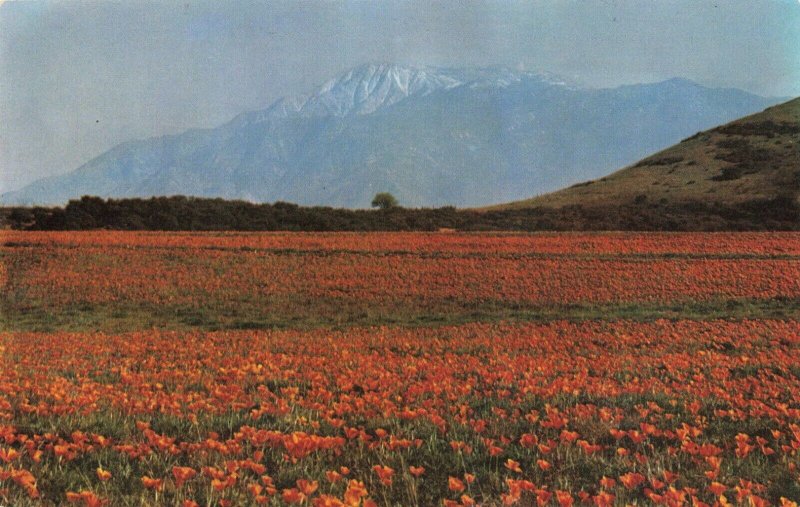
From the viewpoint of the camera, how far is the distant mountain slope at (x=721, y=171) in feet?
83.8

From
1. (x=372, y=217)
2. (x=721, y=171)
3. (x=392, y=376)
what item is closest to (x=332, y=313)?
(x=392, y=376)

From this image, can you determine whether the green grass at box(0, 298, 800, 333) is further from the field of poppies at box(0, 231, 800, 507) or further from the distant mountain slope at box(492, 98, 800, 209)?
the distant mountain slope at box(492, 98, 800, 209)

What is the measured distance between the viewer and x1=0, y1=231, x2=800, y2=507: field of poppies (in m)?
3.83

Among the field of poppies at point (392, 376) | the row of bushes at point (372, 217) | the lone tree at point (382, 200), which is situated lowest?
the field of poppies at point (392, 376)

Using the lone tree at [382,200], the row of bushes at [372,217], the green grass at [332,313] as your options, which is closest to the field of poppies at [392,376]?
the green grass at [332,313]

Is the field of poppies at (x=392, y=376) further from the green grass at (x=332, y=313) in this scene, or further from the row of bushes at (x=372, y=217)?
the row of bushes at (x=372, y=217)

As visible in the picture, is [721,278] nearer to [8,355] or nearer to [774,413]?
[774,413]

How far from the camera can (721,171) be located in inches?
1332

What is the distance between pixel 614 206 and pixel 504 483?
28844mm

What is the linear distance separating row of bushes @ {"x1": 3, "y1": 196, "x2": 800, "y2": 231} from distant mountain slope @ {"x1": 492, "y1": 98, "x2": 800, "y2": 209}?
4.97 ft

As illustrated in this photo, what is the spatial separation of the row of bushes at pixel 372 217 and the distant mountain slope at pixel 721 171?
4.97 feet

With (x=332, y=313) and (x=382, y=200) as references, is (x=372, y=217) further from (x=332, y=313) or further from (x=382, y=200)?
(x=382, y=200)

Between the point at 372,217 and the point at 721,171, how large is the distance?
23.3m

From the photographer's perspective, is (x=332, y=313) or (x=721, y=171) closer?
(x=332, y=313)
